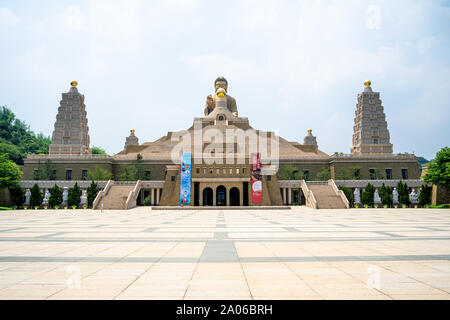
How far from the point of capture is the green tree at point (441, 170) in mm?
40781

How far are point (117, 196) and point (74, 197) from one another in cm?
548

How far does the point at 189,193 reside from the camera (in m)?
43.8

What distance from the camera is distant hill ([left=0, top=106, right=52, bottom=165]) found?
262ft

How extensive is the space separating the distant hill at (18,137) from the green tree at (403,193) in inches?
3115

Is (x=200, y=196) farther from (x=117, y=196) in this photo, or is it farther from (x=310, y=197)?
(x=310, y=197)

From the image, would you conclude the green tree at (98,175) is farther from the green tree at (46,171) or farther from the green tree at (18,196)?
the green tree at (18,196)

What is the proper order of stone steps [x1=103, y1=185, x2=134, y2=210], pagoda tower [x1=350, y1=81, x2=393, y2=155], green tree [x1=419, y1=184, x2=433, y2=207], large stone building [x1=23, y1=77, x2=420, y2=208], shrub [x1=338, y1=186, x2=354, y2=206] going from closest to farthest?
stone steps [x1=103, y1=185, x2=134, y2=210] < shrub [x1=338, y1=186, x2=354, y2=206] < green tree [x1=419, y1=184, x2=433, y2=207] < large stone building [x1=23, y1=77, x2=420, y2=208] < pagoda tower [x1=350, y1=81, x2=393, y2=155]

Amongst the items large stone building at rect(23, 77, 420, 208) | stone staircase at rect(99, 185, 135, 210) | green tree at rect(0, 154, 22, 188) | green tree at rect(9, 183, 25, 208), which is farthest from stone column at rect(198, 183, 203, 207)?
green tree at rect(0, 154, 22, 188)

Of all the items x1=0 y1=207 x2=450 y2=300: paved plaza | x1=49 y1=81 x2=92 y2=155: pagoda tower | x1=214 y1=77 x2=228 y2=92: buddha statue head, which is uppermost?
x1=214 y1=77 x2=228 y2=92: buddha statue head

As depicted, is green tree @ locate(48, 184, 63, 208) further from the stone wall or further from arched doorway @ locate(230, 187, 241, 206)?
the stone wall

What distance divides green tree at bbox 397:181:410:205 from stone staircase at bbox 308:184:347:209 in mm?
8251
